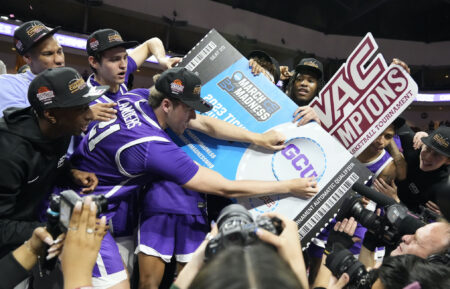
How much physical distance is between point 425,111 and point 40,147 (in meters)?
20.0

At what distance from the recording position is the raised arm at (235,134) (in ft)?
8.21

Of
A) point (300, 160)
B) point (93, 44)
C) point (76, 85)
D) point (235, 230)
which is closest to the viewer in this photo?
point (235, 230)

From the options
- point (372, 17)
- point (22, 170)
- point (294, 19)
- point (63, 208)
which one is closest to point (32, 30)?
point (22, 170)

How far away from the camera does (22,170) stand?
6.00 ft

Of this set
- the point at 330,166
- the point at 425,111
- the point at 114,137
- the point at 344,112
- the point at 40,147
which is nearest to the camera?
the point at 40,147

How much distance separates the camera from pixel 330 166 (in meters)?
2.45

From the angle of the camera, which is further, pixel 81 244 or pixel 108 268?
pixel 108 268

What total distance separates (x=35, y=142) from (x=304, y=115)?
1577 mm

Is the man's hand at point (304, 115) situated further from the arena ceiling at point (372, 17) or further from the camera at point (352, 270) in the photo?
the arena ceiling at point (372, 17)

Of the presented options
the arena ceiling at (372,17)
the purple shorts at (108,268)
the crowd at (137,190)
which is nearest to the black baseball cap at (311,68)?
the crowd at (137,190)

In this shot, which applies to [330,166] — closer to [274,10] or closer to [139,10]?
[139,10]

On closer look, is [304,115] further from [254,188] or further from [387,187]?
[387,187]

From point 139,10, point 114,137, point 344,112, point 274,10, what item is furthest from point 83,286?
point 274,10

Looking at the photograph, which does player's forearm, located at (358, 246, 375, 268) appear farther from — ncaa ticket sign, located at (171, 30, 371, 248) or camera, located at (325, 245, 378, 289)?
camera, located at (325, 245, 378, 289)
